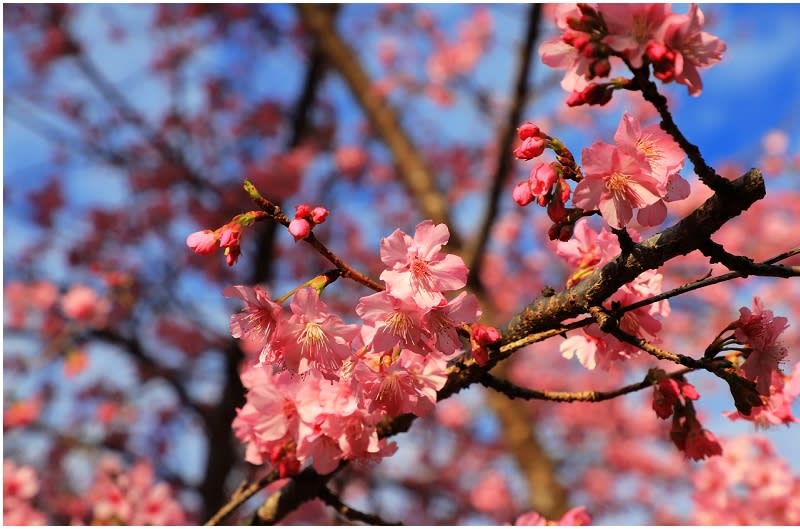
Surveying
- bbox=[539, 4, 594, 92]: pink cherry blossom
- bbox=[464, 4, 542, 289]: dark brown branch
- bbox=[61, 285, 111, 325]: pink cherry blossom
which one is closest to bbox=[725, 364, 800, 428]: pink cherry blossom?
bbox=[539, 4, 594, 92]: pink cherry blossom

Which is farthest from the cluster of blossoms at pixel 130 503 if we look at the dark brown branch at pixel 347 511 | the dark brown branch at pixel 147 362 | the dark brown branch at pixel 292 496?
the dark brown branch at pixel 147 362

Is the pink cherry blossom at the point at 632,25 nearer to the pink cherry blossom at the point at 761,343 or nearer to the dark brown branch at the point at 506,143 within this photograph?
the pink cherry blossom at the point at 761,343

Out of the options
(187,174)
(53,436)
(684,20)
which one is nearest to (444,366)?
(684,20)

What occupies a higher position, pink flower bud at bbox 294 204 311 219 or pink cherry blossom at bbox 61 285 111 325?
pink cherry blossom at bbox 61 285 111 325

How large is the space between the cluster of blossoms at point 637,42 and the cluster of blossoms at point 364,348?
0.43 m

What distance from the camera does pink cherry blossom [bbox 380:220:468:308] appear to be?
4.56 feet

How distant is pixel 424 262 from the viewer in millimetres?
1410

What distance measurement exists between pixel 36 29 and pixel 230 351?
5602 mm

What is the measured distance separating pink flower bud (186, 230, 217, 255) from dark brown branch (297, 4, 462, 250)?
437 cm

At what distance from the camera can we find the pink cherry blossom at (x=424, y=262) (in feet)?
4.56

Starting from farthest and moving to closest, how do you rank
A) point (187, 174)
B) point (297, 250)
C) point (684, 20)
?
point (297, 250) < point (187, 174) < point (684, 20)

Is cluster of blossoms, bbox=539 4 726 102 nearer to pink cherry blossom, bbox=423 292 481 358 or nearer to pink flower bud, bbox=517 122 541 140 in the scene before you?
pink flower bud, bbox=517 122 541 140

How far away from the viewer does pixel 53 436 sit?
220 inches

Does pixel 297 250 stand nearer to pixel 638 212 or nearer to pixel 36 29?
pixel 36 29
